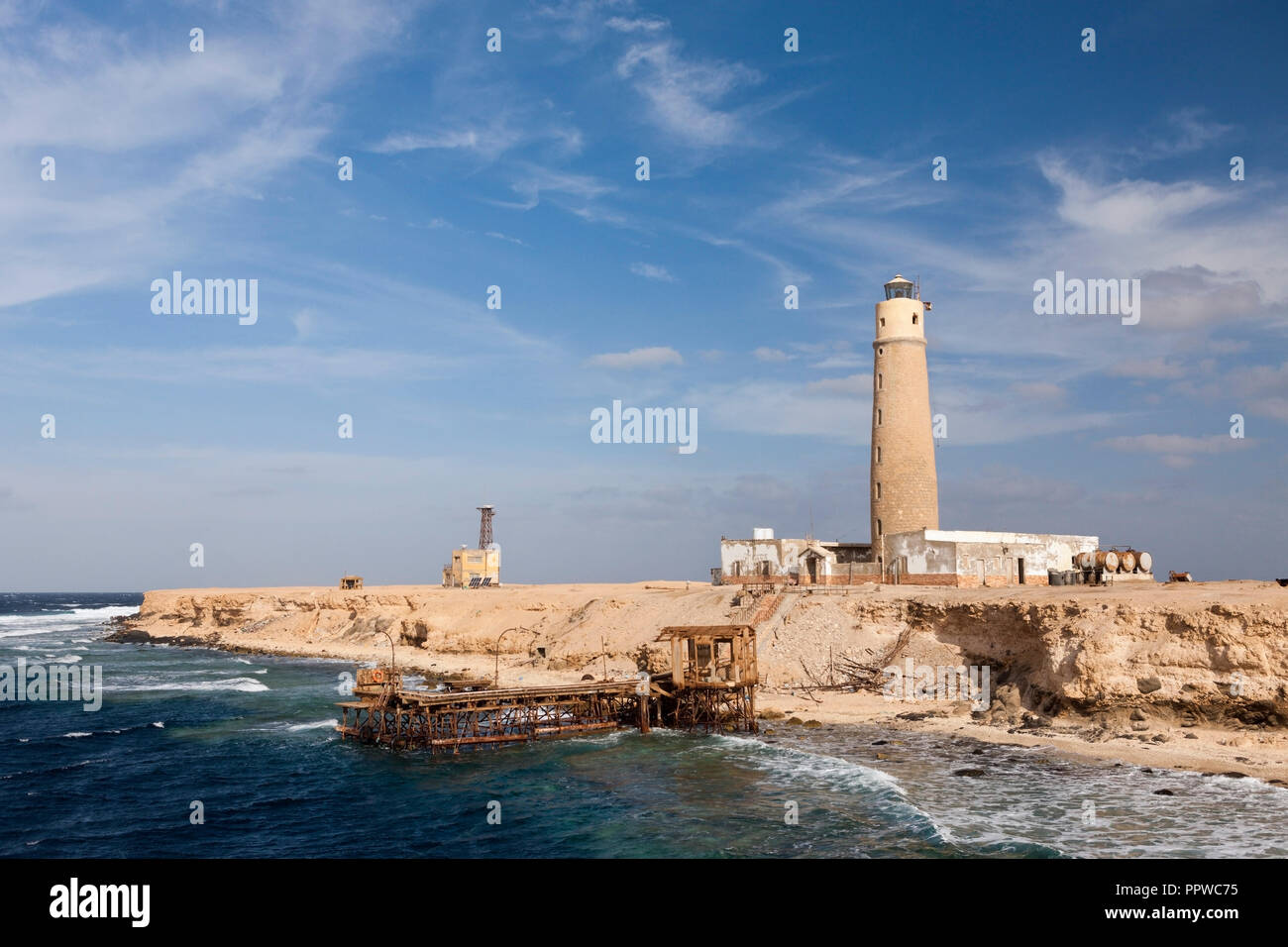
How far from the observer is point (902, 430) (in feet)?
193

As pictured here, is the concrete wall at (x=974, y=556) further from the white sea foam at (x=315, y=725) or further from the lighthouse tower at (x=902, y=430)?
the white sea foam at (x=315, y=725)

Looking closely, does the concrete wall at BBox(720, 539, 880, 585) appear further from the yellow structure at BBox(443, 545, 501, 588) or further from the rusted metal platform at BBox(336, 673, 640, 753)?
the yellow structure at BBox(443, 545, 501, 588)

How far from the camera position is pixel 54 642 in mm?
98250

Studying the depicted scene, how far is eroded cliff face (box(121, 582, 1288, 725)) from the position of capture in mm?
32875

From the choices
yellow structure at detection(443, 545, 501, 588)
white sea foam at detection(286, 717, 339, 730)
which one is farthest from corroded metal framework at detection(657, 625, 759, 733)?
yellow structure at detection(443, 545, 501, 588)

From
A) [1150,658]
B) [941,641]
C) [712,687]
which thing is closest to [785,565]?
[941,641]

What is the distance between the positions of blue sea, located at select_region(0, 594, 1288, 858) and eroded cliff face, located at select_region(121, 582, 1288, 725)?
5.58 m

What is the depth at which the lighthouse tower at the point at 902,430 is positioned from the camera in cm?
5838

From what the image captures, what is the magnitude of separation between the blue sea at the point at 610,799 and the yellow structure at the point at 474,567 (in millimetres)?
61345
